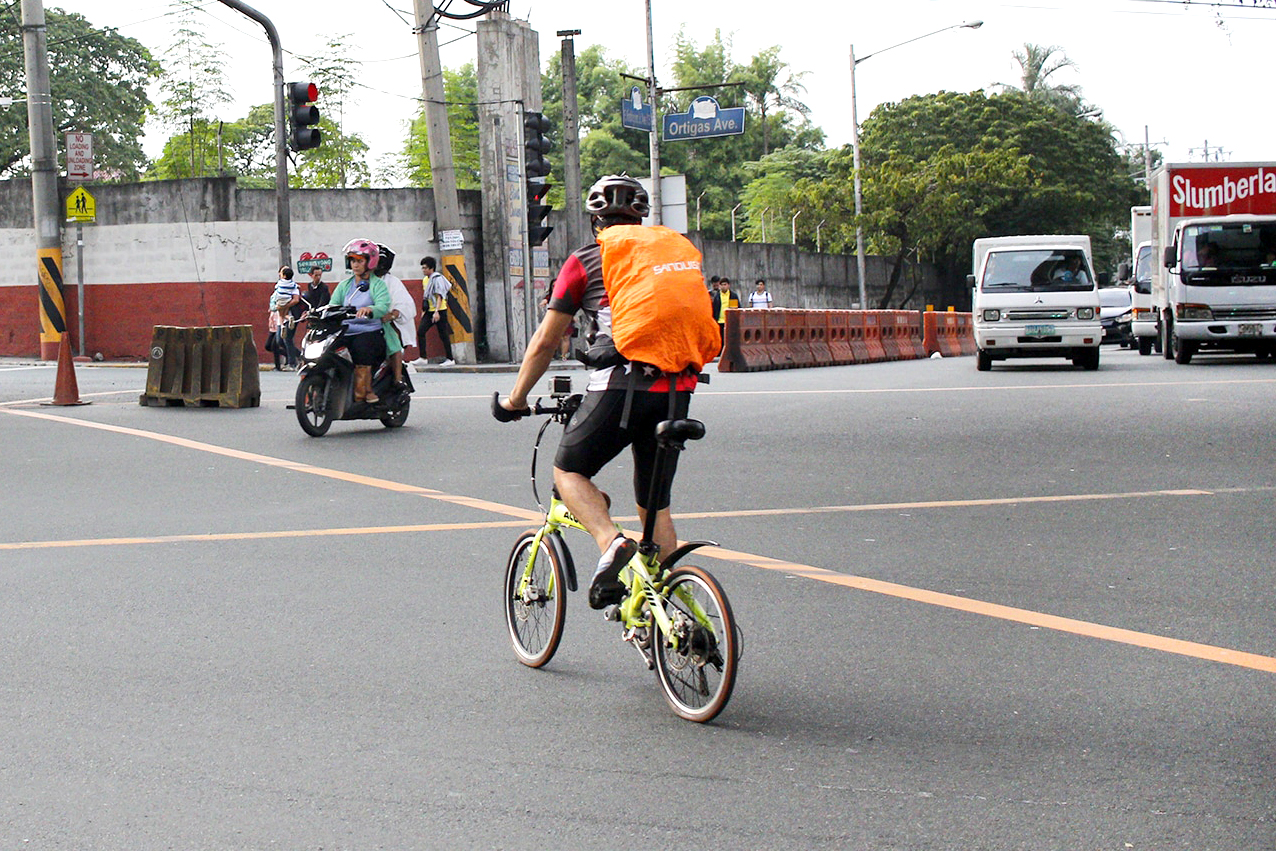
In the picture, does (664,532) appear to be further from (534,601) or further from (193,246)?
(193,246)

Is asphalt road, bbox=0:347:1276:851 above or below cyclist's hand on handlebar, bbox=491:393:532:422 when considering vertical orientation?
below

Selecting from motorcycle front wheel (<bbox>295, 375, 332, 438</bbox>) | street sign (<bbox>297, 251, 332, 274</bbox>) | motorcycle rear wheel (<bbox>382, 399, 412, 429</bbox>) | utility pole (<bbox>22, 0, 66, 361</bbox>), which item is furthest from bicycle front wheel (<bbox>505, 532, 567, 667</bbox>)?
street sign (<bbox>297, 251, 332, 274</bbox>)

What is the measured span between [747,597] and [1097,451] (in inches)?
234

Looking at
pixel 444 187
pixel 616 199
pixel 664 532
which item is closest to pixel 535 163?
pixel 444 187

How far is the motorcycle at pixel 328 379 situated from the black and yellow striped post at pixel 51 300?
15.7 metres

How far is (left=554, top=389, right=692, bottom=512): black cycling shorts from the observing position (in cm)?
498

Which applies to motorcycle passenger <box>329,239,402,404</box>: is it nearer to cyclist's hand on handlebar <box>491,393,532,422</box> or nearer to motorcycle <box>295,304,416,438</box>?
motorcycle <box>295,304,416,438</box>

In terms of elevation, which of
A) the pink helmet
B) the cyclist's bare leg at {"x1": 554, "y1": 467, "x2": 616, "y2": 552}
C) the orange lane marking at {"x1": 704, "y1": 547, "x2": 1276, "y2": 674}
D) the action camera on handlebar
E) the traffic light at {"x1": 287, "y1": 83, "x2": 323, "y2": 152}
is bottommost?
the orange lane marking at {"x1": 704, "y1": 547, "x2": 1276, "y2": 674}

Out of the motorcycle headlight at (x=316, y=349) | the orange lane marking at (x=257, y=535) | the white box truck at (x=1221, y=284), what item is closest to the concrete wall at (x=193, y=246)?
the white box truck at (x=1221, y=284)

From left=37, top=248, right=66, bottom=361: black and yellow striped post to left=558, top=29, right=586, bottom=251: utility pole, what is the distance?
925 cm

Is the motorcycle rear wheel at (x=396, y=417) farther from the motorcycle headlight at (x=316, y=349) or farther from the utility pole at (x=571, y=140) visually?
the utility pole at (x=571, y=140)

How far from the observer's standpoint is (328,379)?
13609 mm

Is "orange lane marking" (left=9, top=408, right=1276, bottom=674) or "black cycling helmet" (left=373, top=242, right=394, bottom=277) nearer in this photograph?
"orange lane marking" (left=9, top=408, right=1276, bottom=674)

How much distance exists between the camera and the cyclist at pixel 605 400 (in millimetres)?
4953
